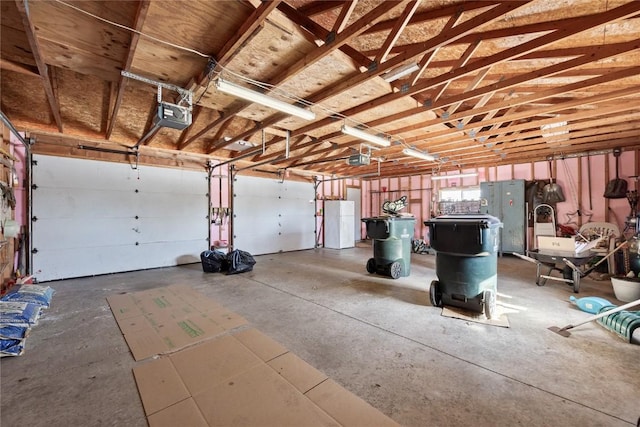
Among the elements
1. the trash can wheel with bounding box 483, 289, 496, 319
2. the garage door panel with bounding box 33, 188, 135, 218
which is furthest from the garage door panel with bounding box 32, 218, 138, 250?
the trash can wheel with bounding box 483, 289, 496, 319

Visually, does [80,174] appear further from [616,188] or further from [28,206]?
[616,188]

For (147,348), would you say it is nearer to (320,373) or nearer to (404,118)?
(320,373)

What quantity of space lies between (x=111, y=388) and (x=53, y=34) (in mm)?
3066

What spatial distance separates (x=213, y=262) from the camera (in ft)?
17.3

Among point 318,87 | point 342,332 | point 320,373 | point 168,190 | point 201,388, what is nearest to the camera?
point 201,388

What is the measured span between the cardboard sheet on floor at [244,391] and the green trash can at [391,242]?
296 centimetres

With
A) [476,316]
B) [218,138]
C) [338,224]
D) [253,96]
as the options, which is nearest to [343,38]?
[253,96]

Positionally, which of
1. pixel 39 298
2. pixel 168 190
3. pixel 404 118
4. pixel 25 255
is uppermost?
pixel 404 118

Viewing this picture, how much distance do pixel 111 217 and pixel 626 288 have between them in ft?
29.0

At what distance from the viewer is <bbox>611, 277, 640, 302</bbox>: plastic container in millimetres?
3355

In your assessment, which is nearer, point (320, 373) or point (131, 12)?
point (320, 373)

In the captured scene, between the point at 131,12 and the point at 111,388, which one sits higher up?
the point at 131,12

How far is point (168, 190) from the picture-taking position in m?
6.02

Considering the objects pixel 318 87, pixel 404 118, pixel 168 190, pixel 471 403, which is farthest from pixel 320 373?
pixel 168 190
